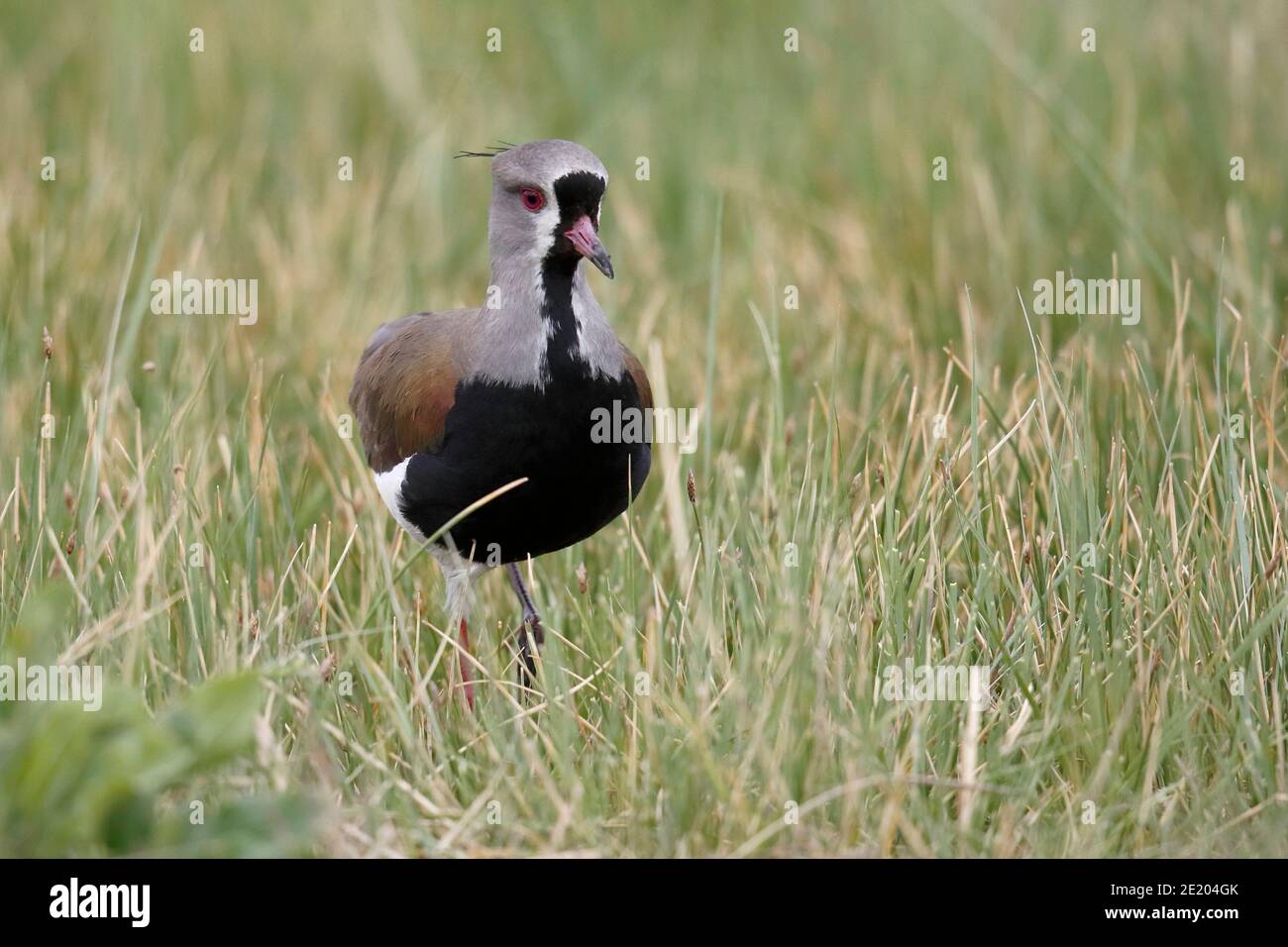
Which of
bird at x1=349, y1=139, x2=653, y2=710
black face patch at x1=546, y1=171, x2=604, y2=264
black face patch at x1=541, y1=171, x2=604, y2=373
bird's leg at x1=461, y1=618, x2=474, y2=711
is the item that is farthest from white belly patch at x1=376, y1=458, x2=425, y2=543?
black face patch at x1=546, y1=171, x2=604, y2=264

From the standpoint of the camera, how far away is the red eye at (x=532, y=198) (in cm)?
397

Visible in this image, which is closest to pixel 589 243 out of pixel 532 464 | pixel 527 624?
pixel 532 464

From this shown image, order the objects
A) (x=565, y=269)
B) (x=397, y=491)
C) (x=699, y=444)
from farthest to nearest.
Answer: (x=699, y=444), (x=397, y=491), (x=565, y=269)

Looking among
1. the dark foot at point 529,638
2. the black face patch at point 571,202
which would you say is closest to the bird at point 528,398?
the black face patch at point 571,202

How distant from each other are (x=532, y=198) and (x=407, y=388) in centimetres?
62

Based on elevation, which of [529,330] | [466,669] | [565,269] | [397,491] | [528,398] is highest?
[565,269]

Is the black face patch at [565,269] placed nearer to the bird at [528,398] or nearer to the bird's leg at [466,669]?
the bird at [528,398]

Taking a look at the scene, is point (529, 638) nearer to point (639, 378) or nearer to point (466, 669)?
point (466, 669)

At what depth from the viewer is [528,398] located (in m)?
3.87

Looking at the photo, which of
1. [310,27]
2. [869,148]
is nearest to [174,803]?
[869,148]

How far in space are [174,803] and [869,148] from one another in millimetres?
4981
